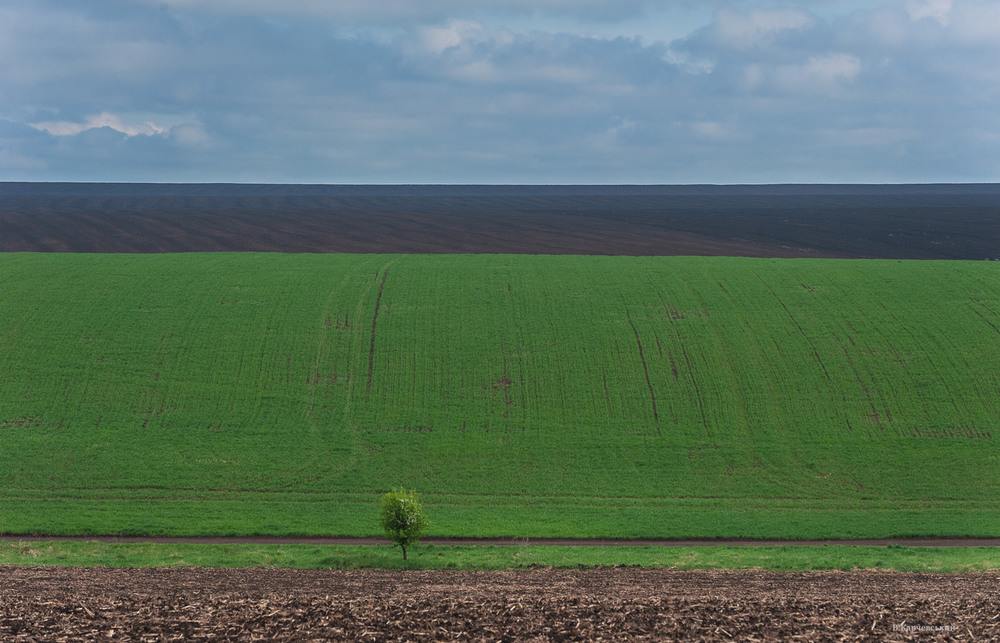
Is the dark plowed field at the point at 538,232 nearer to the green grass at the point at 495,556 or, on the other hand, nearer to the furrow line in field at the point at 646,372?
the furrow line in field at the point at 646,372

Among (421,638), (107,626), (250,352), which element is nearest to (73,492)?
(250,352)

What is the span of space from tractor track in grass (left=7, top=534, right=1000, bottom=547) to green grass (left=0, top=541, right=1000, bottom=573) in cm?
91

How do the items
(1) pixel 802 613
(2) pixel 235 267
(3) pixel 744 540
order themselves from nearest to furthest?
1. (1) pixel 802 613
2. (3) pixel 744 540
3. (2) pixel 235 267

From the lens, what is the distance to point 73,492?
4153 centimetres

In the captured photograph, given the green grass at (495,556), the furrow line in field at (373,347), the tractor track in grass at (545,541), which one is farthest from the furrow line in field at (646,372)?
the furrow line in field at (373,347)

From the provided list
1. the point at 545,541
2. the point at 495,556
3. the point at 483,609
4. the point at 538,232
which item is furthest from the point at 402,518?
the point at 538,232

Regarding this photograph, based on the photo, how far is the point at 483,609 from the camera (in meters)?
22.2

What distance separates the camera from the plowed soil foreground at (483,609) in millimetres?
20703

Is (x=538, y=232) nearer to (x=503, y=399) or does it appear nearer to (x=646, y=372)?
(x=646, y=372)

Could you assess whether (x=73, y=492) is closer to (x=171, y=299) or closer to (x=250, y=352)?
(x=250, y=352)

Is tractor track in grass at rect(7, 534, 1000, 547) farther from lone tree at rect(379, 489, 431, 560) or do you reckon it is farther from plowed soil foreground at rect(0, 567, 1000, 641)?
plowed soil foreground at rect(0, 567, 1000, 641)

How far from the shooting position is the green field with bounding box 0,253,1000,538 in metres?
41.2

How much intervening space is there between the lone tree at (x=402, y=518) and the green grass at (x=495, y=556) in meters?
1.13

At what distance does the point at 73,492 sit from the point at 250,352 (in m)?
17.4
